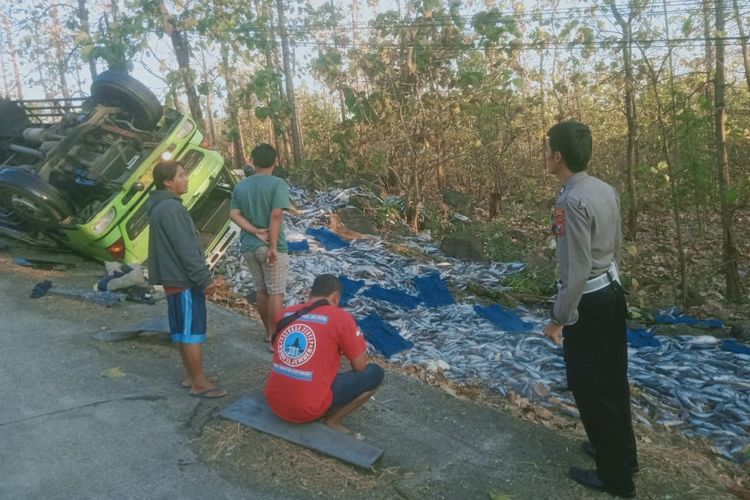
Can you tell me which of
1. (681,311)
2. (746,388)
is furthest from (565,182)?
(681,311)

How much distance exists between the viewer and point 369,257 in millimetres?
9367

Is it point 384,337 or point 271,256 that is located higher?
point 271,256

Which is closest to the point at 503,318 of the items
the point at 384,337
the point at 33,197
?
the point at 384,337

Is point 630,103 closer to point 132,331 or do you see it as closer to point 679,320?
point 679,320

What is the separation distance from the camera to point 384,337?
6172mm

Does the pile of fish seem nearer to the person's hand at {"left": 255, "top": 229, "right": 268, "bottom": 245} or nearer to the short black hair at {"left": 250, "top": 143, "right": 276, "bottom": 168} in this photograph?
the person's hand at {"left": 255, "top": 229, "right": 268, "bottom": 245}

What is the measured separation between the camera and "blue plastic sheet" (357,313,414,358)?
5949 millimetres

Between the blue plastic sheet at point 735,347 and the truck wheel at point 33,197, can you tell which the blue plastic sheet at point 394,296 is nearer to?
the blue plastic sheet at point 735,347

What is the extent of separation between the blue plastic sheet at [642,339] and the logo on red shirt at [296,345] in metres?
3.92

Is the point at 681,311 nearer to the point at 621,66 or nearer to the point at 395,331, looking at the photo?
the point at 395,331

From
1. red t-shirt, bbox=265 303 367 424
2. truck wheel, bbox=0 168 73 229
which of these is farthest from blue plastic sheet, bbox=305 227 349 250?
red t-shirt, bbox=265 303 367 424

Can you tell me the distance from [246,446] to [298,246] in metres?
5.97

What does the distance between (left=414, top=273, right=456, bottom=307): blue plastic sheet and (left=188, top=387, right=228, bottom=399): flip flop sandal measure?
3.44 m

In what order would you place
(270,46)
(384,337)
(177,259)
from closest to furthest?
(177,259) → (384,337) → (270,46)
